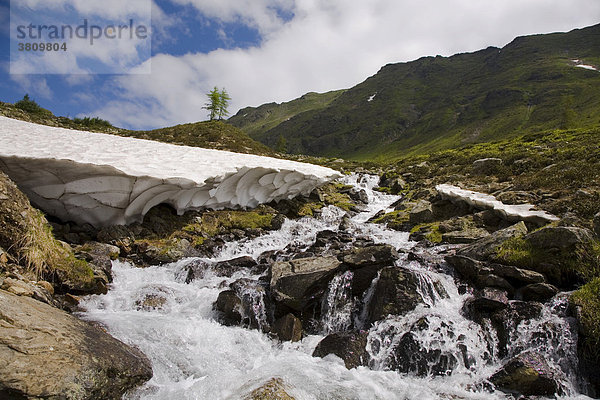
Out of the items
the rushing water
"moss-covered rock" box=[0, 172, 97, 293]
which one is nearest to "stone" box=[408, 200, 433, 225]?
the rushing water

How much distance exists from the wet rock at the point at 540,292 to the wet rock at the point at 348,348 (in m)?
4.10

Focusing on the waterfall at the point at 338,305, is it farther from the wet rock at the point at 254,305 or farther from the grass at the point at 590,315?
the grass at the point at 590,315

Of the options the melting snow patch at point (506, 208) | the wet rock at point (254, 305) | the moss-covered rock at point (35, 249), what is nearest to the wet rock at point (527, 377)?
the wet rock at point (254, 305)

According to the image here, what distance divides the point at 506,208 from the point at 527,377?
359 inches

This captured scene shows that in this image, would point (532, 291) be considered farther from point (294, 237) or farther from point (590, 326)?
point (294, 237)

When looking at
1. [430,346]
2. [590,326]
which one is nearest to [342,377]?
[430,346]

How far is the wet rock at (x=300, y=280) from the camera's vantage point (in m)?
8.80

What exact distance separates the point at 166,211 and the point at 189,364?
29.7ft

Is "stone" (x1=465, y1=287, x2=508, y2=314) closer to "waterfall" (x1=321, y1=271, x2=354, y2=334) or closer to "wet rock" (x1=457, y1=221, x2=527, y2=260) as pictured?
"wet rock" (x1=457, y1=221, x2=527, y2=260)

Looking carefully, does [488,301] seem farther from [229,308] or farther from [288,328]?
[229,308]

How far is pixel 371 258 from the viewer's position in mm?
9578

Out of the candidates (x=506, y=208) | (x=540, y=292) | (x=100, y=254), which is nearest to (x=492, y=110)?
(x=506, y=208)

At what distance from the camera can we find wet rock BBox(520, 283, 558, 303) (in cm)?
743

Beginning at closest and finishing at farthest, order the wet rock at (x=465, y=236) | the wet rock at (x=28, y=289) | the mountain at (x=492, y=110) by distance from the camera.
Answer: the wet rock at (x=28, y=289), the wet rock at (x=465, y=236), the mountain at (x=492, y=110)
